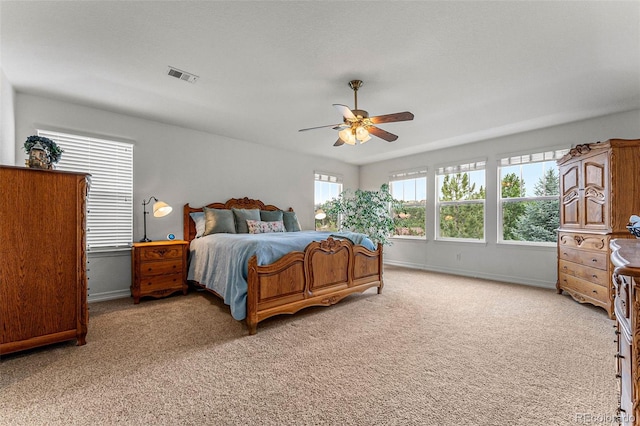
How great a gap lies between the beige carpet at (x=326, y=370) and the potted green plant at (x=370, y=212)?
2693 mm

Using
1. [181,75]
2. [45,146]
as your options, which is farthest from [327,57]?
[45,146]

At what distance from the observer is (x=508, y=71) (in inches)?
108

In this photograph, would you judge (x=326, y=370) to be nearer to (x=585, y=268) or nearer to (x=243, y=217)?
(x=243, y=217)

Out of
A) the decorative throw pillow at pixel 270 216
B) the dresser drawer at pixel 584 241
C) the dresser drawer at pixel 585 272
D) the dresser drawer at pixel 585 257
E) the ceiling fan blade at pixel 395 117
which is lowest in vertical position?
the dresser drawer at pixel 585 272

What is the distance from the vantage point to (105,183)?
12.5 ft

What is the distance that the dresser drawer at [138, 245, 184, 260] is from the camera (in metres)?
3.60

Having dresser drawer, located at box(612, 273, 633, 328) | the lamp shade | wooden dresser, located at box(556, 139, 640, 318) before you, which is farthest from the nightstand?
wooden dresser, located at box(556, 139, 640, 318)

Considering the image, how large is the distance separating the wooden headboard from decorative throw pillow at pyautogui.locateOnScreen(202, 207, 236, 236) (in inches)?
→ 10.9

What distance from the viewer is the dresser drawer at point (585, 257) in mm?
3193

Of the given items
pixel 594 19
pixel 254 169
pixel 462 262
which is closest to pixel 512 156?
pixel 462 262

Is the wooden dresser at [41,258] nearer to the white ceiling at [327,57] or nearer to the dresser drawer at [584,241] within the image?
the white ceiling at [327,57]

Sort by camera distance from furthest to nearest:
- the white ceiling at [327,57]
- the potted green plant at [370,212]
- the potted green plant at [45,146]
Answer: the potted green plant at [370,212] < the potted green plant at [45,146] < the white ceiling at [327,57]

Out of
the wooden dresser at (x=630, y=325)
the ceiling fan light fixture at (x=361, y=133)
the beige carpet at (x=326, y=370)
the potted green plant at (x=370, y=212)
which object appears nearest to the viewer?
the wooden dresser at (x=630, y=325)

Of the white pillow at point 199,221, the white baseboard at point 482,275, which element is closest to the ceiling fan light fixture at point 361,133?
the white pillow at point 199,221
